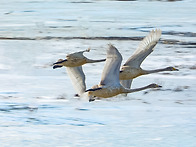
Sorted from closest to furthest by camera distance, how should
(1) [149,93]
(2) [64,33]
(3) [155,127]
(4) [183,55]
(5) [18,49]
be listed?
(3) [155,127], (1) [149,93], (4) [183,55], (5) [18,49], (2) [64,33]

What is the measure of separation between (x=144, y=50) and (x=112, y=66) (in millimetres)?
1143

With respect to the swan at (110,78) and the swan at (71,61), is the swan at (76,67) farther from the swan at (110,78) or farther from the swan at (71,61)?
the swan at (110,78)

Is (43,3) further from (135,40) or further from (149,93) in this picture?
(149,93)

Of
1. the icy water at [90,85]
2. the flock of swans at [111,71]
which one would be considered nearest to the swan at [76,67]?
the flock of swans at [111,71]

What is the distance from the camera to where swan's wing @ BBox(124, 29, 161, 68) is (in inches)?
281

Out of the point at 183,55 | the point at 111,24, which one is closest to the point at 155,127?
the point at 183,55

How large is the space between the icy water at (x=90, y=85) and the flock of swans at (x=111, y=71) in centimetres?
41

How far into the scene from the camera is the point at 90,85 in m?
8.68

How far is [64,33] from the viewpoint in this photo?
45.4ft

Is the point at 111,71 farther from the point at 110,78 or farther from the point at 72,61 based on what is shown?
the point at 72,61

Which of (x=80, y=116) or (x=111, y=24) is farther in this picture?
(x=111, y=24)

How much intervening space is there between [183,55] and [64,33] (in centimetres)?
387

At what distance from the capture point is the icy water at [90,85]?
6387 millimetres

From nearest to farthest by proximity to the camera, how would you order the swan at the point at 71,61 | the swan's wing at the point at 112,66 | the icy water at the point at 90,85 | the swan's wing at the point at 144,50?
the swan's wing at the point at 112,66
the icy water at the point at 90,85
the swan at the point at 71,61
the swan's wing at the point at 144,50
